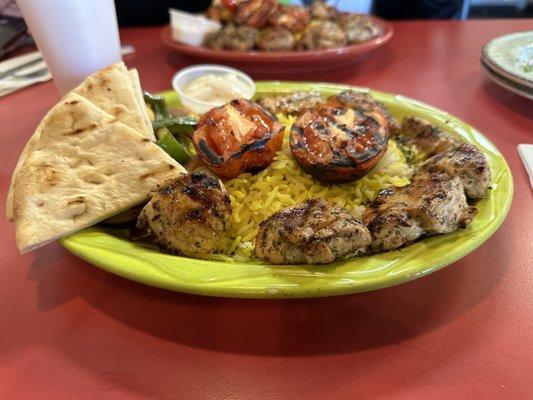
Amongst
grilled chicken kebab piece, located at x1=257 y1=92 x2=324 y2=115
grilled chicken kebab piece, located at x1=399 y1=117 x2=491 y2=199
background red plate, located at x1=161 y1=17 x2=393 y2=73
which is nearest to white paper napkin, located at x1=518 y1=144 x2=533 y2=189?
grilled chicken kebab piece, located at x1=399 y1=117 x2=491 y2=199

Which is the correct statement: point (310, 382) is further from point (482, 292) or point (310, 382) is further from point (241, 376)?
point (482, 292)

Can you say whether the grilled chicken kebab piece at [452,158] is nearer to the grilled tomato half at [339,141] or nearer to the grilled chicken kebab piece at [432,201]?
the grilled chicken kebab piece at [432,201]

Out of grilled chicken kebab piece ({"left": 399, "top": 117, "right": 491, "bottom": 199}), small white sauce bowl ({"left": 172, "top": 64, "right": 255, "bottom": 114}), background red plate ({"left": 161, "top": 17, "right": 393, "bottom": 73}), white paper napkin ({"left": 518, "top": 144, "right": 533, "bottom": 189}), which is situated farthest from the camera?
background red plate ({"left": 161, "top": 17, "right": 393, "bottom": 73})

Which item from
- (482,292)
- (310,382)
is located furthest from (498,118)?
(310,382)

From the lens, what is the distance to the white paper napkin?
183 centimetres

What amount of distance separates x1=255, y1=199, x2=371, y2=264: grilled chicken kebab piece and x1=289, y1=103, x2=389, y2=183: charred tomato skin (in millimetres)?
228

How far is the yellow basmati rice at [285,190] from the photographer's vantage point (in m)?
1.42

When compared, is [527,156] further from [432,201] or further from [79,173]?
[79,173]

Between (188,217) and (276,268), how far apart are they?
27cm

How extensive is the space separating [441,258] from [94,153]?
0.99 m

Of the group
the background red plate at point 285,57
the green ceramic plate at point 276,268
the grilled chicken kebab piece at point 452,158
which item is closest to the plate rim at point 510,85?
the background red plate at point 285,57

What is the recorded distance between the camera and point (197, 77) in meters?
2.37

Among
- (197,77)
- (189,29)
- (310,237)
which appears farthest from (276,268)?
(189,29)

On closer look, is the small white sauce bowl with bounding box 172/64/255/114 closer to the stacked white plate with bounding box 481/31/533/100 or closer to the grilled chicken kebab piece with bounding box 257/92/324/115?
the grilled chicken kebab piece with bounding box 257/92/324/115
